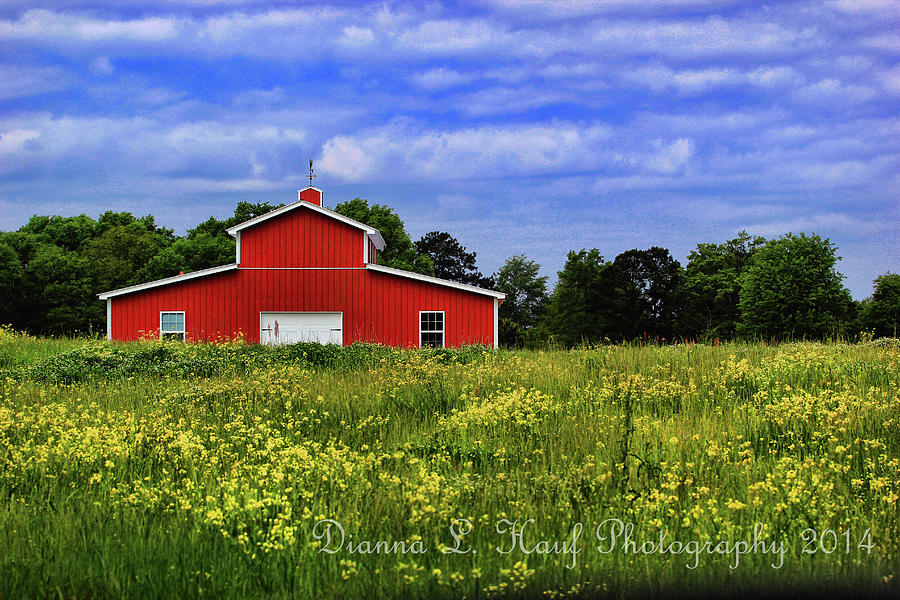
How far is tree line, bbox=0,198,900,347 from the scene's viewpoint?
1809 inches

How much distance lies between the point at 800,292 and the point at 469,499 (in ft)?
136

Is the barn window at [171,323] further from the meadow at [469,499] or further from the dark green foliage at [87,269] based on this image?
the dark green foliage at [87,269]

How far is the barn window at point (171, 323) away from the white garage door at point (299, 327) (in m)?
3.23

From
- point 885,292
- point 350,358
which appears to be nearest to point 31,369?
point 350,358

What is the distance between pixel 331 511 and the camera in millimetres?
5207

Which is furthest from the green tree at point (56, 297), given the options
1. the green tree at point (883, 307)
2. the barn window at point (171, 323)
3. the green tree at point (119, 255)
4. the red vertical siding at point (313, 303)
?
the green tree at point (883, 307)

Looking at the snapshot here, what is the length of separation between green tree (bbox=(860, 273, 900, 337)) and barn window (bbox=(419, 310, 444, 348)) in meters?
33.9

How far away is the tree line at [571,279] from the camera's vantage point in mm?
45938

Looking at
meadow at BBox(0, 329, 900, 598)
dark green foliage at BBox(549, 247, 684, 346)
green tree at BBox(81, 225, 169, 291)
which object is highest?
green tree at BBox(81, 225, 169, 291)

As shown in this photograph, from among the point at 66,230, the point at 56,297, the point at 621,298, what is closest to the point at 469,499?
the point at 621,298

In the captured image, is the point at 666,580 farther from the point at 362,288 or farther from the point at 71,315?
the point at 71,315

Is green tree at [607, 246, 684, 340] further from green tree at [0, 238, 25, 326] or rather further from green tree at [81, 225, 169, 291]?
green tree at [0, 238, 25, 326]

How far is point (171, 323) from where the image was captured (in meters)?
28.8

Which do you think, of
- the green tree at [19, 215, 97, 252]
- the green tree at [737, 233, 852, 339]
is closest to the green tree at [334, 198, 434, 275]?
the green tree at [737, 233, 852, 339]
